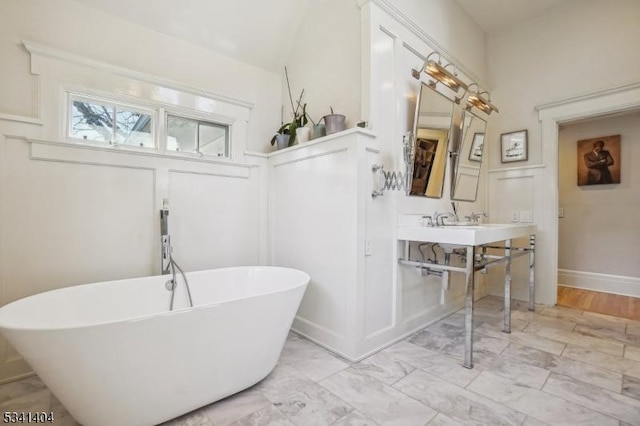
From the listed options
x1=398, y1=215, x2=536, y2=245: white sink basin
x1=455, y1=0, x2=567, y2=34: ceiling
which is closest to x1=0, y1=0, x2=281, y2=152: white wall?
x1=398, y1=215, x2=536, y2=245: white sink basin

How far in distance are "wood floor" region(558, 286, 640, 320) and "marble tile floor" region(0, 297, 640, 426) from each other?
2.13 ft

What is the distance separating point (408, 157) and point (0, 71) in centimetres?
263

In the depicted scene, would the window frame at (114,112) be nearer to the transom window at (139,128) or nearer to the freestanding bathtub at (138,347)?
the transom window at (139,128)

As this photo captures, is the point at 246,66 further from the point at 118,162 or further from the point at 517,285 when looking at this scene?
the point at 517,285

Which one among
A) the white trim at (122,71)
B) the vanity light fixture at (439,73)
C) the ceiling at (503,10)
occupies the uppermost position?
the ceiling at (503,10)

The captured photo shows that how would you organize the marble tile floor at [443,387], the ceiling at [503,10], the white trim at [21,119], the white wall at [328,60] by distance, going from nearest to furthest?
the marble tile floor at [443,387] → the white trim at [21,119] → the white wall at [328,60] → the ceiling at [503,10]

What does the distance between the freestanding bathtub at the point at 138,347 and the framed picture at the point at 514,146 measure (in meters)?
2.95

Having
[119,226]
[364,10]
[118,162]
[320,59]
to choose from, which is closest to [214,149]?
[118,162]

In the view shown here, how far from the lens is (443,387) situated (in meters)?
1.66

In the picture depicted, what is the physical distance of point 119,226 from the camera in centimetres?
207

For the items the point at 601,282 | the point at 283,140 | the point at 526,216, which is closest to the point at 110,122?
the point at 283,140

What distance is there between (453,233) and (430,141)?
0.94 metres

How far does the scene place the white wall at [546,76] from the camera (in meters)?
2.77

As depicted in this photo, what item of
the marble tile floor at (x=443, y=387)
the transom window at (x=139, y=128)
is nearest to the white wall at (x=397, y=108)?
the marble tile floor at (x=443, y=387)
